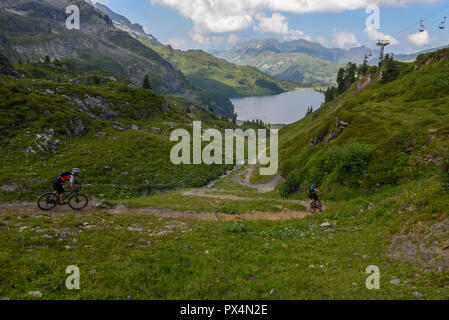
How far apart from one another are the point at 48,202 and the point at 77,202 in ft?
6.87

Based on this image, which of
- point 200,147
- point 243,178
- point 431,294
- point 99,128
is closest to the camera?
point 431,294

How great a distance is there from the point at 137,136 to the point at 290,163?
35762 mm

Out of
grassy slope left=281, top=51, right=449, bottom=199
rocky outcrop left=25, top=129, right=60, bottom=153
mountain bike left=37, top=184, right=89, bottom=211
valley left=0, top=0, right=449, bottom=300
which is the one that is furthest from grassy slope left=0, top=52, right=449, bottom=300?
rocky outcrop left=25, top=129, right=60, bottom=153

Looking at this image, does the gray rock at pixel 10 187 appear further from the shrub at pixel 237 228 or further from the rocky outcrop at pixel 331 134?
the rocky outcrop at pixel 331 134

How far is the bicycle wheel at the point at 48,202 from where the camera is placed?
64.7 feet

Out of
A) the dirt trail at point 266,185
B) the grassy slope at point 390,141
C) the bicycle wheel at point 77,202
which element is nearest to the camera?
the bicycle wheel at point 77,202

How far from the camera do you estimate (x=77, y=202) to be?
2095 centimetres

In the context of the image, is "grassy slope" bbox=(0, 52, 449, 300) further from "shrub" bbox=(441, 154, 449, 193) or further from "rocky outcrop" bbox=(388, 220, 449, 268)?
"shrub" bbox=(441, 154, 449, 193)

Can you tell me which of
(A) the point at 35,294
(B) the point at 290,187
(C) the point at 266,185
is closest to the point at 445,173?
(B) the point at 290,187

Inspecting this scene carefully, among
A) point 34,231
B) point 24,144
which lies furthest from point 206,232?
point 24,144

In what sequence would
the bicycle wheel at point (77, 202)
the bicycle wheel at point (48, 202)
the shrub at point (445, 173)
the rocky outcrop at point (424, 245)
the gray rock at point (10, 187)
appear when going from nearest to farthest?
the rocky outcrop at point (424, 245), the shrub at point (445, 173), the bicycle wheel at point (48, 202), the bicycle wheel at point (77, 202), the gray rock at point (10, 187)

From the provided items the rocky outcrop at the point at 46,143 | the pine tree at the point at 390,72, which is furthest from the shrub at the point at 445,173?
the pine tree at the point at 390,72

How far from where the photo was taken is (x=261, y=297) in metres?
9.44
